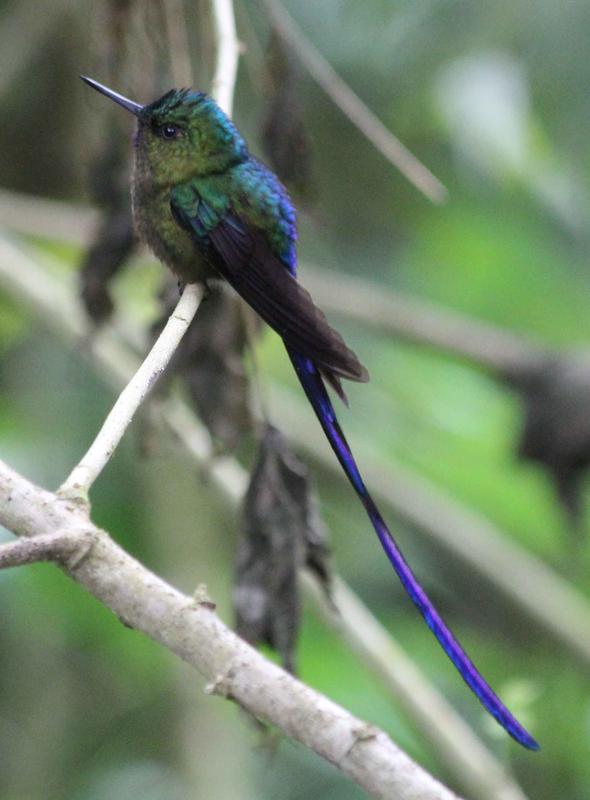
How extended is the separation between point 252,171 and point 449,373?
3.15m

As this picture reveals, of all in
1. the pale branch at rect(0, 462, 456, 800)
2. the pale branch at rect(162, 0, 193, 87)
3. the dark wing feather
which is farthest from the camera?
the pale branch at rect(162, 0, 193, 87)

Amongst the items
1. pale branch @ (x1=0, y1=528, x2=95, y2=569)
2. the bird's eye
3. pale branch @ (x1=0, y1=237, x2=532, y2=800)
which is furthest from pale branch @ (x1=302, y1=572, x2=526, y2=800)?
pale branch @ (x1=0, y1=528, x2=95, y2=569)

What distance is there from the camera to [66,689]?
4.67 m

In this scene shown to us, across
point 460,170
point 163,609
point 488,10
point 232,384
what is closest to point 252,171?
point 232,384

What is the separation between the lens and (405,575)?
83.2 inches

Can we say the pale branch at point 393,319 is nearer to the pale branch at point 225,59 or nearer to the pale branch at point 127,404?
the pale branch at point 225,59

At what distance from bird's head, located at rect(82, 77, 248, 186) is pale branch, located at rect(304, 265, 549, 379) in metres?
1.37

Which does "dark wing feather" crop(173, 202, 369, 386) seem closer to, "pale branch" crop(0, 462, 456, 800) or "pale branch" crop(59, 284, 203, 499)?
"pale branch" crop(59, 284, 203, 499)

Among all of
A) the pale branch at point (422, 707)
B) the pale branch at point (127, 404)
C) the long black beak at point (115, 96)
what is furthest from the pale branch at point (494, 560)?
the pale branch at point (127, 404)

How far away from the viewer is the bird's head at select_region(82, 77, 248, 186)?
254 centimetres

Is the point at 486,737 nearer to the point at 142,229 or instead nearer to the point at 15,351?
the point at 15,351

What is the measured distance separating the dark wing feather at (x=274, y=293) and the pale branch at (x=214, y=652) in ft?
1.88

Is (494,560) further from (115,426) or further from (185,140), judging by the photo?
(115,426)

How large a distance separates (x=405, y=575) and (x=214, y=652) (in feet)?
1.50
